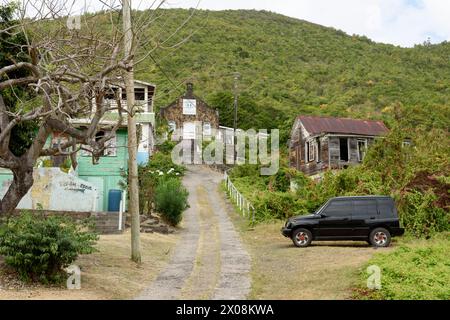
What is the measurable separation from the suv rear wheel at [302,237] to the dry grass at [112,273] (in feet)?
14.6

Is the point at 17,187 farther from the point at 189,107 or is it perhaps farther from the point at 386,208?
the point at 189,107

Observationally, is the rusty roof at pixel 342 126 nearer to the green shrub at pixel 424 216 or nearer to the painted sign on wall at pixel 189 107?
the green shrub at pixel 424 216

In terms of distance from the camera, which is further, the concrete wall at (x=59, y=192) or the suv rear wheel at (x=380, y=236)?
the concrete wall at (x=59, y=192)

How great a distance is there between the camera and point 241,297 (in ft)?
41.2

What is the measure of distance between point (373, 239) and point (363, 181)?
672 cm

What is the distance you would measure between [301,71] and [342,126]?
4791 cm

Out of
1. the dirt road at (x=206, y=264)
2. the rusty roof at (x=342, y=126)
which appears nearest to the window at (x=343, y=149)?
the rusty roof at (x=342, y=126)

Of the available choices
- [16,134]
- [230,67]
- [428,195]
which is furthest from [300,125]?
[230,67]

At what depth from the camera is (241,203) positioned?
3350 centimetres

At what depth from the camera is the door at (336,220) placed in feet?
A: 66.3

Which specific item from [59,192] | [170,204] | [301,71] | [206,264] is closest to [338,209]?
[206,264]

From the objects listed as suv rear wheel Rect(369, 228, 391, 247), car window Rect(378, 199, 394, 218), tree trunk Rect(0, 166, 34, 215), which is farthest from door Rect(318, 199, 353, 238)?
tree trunk Rect(0, 166, 34, 215)

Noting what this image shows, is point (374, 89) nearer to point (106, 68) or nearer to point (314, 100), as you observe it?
point (314, 100)

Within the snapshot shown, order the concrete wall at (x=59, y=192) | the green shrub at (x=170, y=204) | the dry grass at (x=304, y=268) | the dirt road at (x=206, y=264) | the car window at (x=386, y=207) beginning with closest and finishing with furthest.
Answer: the dry grass at (x=304, y=268)
the dirt road at (x=206, y=264)
the car window at (x=386, y=207)
the concrete wall at (x=59, y=192)
the green shrub at (x=170, y=204)
